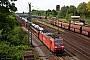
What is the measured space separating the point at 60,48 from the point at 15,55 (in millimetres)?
11566

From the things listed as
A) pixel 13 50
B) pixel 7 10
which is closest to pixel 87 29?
pixel 13 50

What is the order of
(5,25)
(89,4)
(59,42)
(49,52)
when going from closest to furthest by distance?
(5,25) → (59,42) → (49,52) → (89,4)

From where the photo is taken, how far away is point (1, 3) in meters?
24.2

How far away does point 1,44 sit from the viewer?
98.9ft

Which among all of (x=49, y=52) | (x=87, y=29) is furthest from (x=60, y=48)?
(x=87, y=29)

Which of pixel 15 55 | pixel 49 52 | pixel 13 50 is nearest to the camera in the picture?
pixel 15 55

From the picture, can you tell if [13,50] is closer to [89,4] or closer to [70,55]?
[70,55]

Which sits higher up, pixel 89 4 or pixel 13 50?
pixel 89 4

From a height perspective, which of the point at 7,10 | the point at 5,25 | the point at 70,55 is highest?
the point at 7,10

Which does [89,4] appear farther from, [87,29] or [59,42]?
[59,42]

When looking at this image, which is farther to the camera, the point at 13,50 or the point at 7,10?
the point at 13,50

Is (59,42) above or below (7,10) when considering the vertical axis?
below

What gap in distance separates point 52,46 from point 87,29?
24633 mm

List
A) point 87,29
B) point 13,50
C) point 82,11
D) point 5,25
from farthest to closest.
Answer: point 82,11
point 87,29
point 13,50
point 5,25
